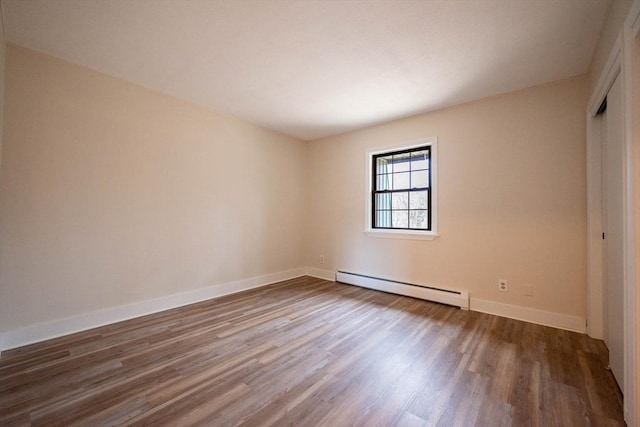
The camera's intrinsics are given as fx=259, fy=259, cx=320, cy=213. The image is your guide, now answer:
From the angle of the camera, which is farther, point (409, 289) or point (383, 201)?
point (383, 201)

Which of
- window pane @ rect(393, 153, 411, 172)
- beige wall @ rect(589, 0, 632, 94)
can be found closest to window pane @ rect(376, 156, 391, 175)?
window pane @ rect(393, 153, 411, 172)

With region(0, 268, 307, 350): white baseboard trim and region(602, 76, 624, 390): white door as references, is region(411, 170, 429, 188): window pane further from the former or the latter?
region(0, 268, 307, 350): white baseboard trim

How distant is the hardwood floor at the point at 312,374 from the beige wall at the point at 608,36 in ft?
7.55

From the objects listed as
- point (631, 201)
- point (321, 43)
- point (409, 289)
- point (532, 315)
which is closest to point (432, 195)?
point (409, 289)

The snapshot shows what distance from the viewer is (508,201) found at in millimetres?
2982

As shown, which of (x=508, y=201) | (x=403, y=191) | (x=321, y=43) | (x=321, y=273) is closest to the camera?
(x=321, y=43)

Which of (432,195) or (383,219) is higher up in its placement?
(432,195)

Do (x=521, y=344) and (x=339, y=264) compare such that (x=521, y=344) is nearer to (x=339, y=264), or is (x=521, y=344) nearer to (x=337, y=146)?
(x=339, y=264)

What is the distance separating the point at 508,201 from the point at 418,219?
110 centimetres

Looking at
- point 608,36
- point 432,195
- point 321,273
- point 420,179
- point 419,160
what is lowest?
point 321,273

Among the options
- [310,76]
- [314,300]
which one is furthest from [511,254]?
[310,76]

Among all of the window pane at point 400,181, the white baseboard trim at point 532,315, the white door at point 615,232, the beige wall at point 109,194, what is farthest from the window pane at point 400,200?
the beige wall at point 109,194

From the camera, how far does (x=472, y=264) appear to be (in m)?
3.21

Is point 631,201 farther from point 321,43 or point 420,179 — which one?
point 420,179
